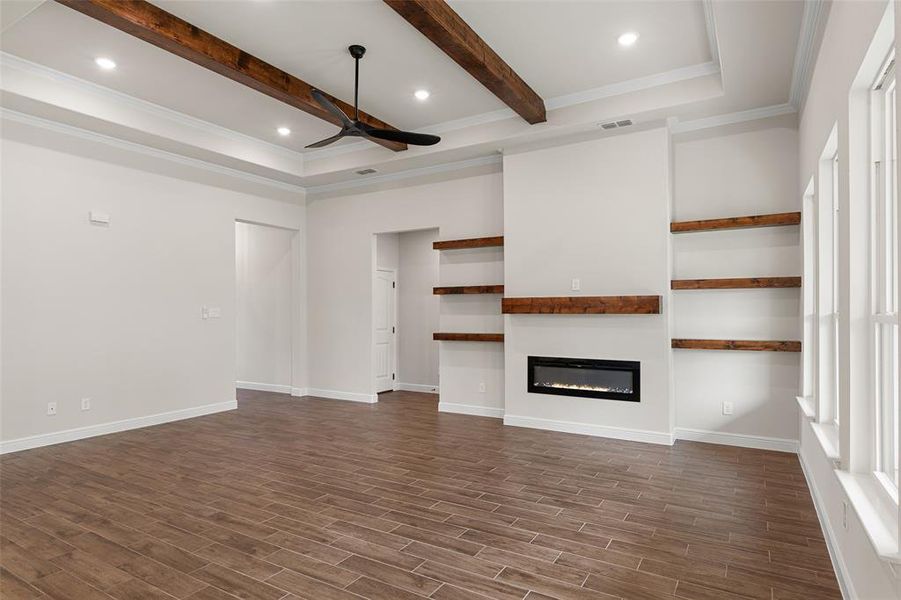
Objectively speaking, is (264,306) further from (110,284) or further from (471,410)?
(471,410)

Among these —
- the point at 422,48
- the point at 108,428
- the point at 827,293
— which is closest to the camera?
the point at 827,293

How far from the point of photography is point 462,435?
5219 millimetres

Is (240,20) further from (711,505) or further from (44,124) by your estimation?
(711,505)

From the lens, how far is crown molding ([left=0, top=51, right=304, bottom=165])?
14.3ft

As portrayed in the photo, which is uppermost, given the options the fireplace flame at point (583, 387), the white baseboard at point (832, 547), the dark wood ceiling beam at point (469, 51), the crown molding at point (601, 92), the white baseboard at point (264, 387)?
the crown molding at point (601, 92)

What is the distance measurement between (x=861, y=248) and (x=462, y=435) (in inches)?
151

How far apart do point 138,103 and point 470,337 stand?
14.2 feet

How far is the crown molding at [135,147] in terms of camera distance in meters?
4.79

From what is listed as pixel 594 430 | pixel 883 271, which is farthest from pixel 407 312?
pixel 883 271

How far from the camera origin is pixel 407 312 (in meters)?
8.26

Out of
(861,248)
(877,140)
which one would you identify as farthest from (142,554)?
(877,140)

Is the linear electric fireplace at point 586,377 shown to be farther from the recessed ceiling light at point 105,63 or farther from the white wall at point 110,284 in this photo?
the recessed ceiling light at point 105,63

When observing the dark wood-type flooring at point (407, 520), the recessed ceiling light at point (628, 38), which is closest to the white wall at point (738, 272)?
the dark wood-type flooring at point (407, 520)

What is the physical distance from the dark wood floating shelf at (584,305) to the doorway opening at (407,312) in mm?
2582
